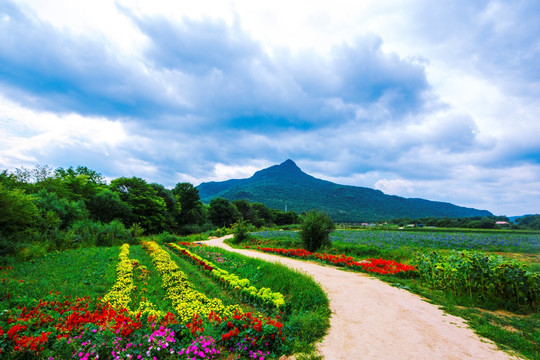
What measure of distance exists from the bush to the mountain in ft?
251

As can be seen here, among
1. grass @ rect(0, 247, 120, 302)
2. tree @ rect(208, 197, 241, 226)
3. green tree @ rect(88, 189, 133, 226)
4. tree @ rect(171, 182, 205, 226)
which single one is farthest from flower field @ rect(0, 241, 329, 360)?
tree @ rect(208, 197, 241, 226)

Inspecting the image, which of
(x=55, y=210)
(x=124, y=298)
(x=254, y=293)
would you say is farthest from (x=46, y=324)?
(x=55, y=210)

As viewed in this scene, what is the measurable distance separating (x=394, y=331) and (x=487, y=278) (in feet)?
16.4

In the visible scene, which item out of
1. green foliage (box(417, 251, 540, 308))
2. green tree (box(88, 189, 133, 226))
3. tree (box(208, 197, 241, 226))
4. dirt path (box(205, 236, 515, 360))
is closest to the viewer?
dirt path (box(205, 236, 515, 360))

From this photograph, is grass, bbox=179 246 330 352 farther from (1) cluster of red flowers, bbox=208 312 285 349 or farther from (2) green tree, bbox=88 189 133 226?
(2) green tree, bbox=88 189 133 226

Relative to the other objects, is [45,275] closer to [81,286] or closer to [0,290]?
[81,286]

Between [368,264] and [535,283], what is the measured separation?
20.2ft

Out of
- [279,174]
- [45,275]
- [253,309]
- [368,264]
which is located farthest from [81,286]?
[279,174]

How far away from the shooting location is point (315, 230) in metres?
17.1

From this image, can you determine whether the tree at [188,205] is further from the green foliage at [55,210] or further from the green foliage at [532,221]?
the green foliage at [532,221]

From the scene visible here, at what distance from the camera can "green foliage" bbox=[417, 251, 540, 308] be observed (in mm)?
6902

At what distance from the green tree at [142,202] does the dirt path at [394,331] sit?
3963 centimetres

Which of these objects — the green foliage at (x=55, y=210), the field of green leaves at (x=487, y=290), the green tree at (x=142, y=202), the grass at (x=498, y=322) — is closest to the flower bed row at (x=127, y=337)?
the grass at (x=498, y=322)

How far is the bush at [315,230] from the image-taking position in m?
17.0
